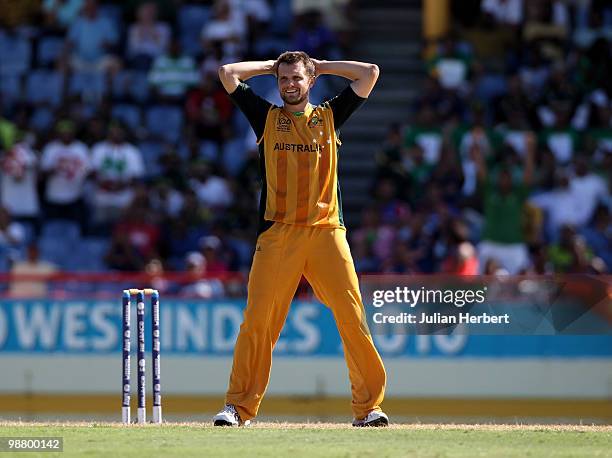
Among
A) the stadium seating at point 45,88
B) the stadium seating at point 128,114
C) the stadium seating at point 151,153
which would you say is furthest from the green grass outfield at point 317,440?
the stadium seating at point 45,88

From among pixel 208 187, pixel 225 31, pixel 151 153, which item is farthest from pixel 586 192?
pixel 151 153

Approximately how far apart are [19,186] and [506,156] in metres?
5.90

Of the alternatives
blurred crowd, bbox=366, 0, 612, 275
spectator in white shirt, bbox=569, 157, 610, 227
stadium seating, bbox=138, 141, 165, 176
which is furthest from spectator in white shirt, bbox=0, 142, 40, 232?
→ spectator in white shirt, bbox=569, 157, 610, 227

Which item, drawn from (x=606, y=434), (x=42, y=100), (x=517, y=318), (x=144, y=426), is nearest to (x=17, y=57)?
(x=42, y=100)

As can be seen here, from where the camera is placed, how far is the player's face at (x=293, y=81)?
10164mm

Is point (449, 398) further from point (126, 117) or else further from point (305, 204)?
point (126, 117)

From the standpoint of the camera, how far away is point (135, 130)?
1992 cm

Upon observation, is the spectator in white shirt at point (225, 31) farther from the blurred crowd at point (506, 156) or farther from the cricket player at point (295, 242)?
the cricket player at point (295, 242)

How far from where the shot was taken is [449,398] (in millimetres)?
14953

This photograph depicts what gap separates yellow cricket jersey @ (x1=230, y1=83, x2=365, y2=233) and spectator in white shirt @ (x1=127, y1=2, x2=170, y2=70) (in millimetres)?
10734

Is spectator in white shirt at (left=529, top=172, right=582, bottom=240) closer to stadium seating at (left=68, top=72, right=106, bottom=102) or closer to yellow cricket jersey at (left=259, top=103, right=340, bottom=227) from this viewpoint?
stadium seating at (left=68, top=72, right=106, bottom=102)

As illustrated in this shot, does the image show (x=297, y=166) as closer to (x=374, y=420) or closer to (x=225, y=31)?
(x=374, y=420)

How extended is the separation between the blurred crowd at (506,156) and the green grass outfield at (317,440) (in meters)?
5.22

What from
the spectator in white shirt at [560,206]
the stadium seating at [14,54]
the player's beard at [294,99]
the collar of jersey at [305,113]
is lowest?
the spectator in white shirt at [560,206]
